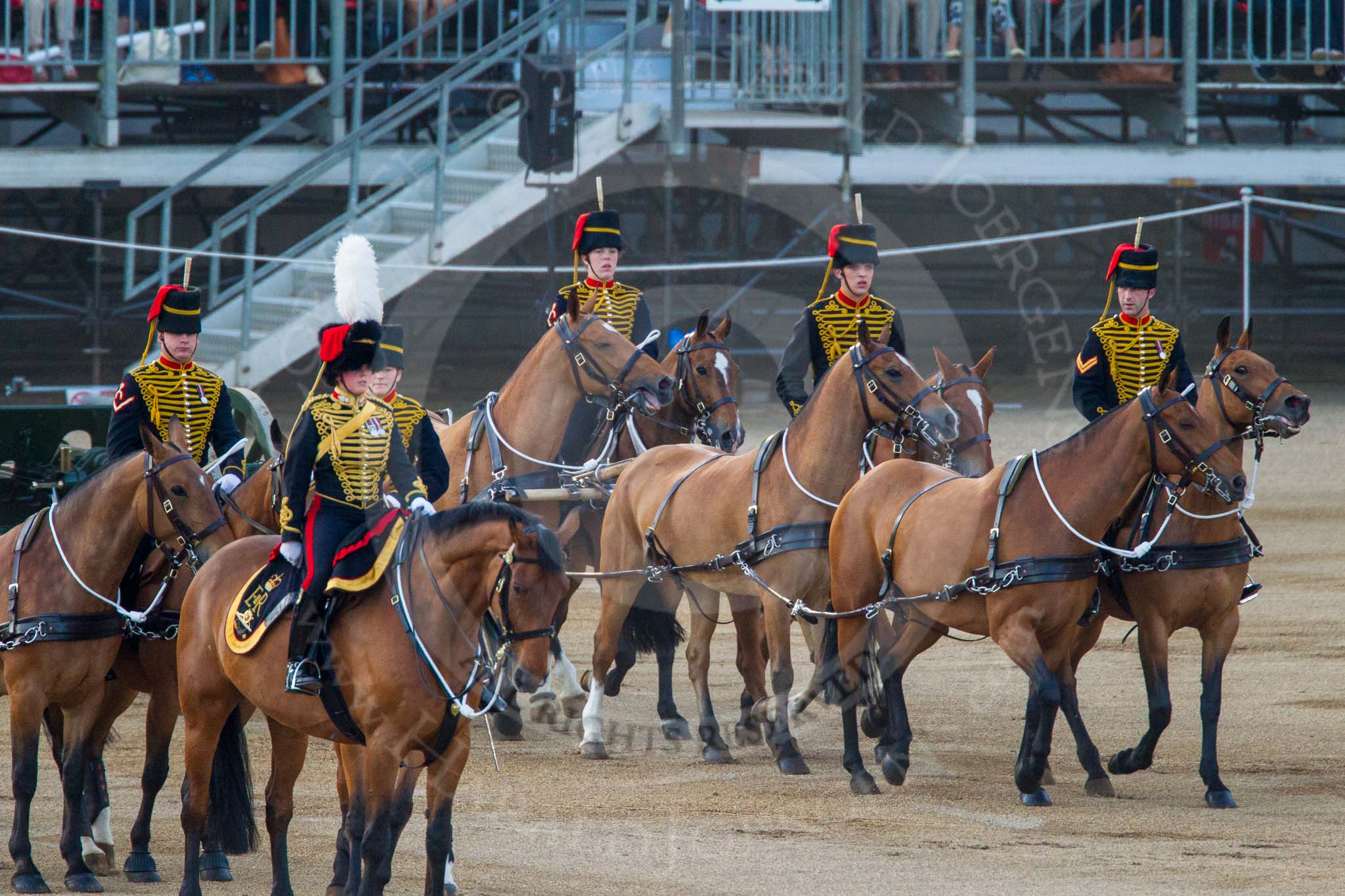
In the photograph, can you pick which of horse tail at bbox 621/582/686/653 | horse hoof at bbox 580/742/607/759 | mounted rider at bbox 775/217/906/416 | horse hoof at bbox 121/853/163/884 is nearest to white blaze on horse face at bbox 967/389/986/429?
mounted rider at bbox 775/217/906/416

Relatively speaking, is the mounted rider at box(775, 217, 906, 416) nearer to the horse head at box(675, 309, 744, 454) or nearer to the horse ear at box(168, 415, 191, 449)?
the horse head at box(675, 309, 744, 454)

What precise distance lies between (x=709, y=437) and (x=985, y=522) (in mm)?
2021

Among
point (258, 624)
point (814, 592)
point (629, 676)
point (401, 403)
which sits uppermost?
point (401, 403)

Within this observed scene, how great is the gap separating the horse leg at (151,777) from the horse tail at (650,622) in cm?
273

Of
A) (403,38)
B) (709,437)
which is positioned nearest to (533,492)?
(709,437)

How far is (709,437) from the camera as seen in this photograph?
341 inches

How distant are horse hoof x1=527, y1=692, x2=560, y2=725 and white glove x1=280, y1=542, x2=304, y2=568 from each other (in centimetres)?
338

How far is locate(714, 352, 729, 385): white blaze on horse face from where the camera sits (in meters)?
8.49

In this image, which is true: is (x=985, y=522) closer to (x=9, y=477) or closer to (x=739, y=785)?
(x=739, y=785)

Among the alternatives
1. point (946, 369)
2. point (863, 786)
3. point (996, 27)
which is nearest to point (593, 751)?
point (863, 786)

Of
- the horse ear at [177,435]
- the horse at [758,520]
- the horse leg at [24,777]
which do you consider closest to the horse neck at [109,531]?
the horse ear at [177,435]

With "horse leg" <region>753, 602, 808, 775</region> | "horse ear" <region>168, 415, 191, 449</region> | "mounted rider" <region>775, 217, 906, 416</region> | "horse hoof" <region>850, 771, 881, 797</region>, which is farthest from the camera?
"mounted rider" <region>775, 217, 906, 416</region>

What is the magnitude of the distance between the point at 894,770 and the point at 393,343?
268 centimetres

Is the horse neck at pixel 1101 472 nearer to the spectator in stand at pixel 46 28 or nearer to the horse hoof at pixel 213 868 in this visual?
the horse hoof at pixel 213 868
